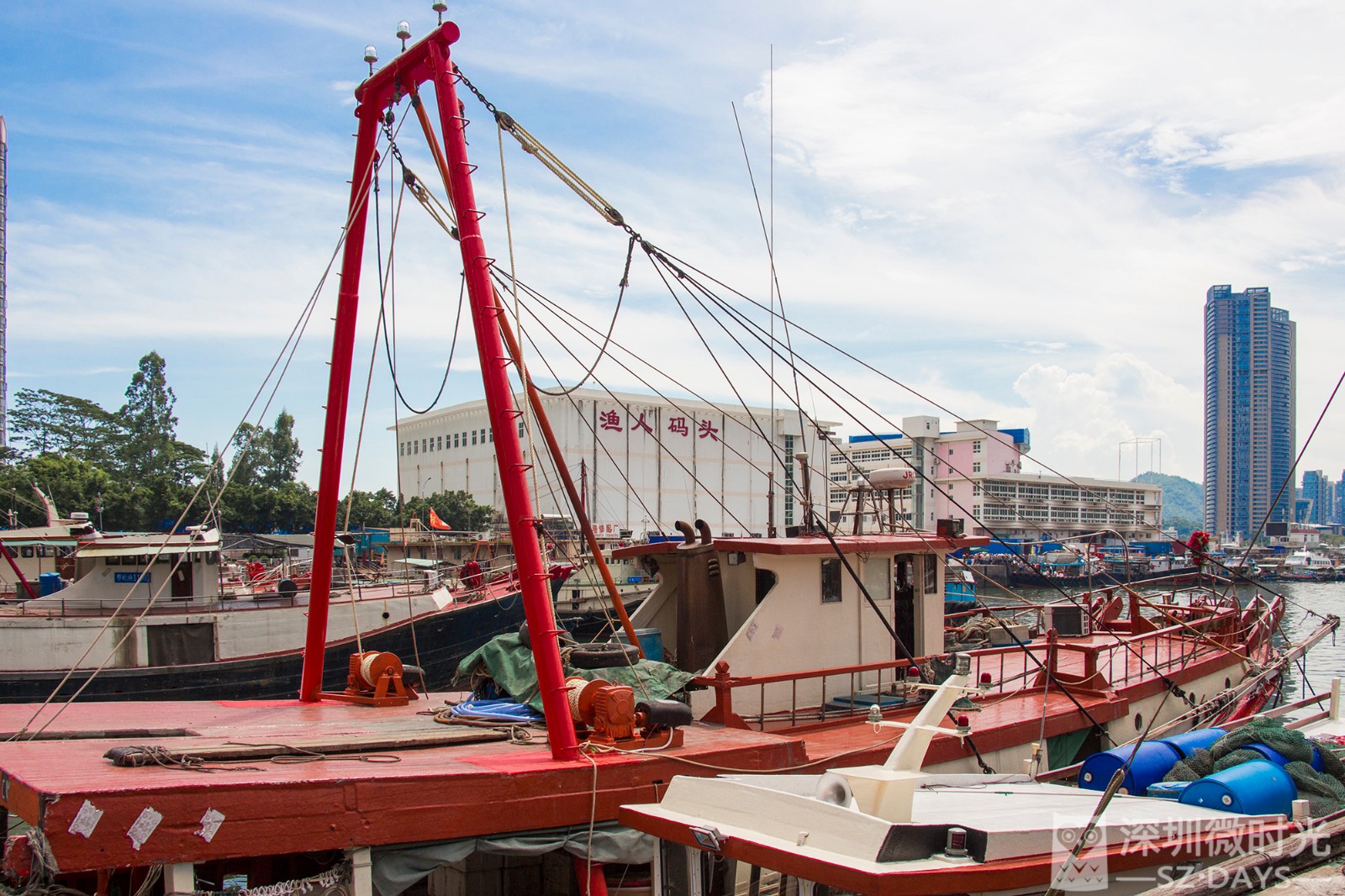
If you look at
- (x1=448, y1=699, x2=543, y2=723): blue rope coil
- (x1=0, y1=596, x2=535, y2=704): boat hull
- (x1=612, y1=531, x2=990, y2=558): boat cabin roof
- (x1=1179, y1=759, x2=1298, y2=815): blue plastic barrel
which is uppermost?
(x1=612, y1=531, x2=990, y2=558): boat cabin roof

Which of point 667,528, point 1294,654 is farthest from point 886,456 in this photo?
point 1294,654

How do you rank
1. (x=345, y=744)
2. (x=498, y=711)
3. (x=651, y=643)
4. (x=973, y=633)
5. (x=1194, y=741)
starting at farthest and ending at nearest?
(x=973, y=633), (x=651, y=643), (x=1194, y=741), (x=498, y=711), (x=345, y=744)

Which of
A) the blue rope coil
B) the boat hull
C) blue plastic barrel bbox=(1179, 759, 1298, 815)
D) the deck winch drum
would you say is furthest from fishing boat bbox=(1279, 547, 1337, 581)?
the blue rope coil

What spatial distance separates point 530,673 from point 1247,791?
570 cm

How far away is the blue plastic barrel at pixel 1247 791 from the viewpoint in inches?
284

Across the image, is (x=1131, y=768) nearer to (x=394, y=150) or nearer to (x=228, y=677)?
(x=394, y=150)

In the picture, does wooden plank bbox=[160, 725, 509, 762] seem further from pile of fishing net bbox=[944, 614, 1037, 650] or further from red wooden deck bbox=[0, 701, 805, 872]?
pile of fishing net bbox=[944, 614, 1037, 650]

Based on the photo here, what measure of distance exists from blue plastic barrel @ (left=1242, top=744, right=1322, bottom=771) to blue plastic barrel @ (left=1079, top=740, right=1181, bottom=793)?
84 cm

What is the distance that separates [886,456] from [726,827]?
7591 centimetres

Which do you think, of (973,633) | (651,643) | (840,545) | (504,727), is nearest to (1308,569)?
(973,633)

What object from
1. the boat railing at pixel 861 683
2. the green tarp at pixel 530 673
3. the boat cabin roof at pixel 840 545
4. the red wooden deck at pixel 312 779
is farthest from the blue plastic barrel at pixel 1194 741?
the green tarp at pixel 530 673

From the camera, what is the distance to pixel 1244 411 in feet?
577

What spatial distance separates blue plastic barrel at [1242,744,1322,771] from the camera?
7848 millimetres

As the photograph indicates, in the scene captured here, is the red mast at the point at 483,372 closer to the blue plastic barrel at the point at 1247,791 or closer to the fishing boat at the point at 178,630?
the blue plastic barrel at the point at 1247,791
